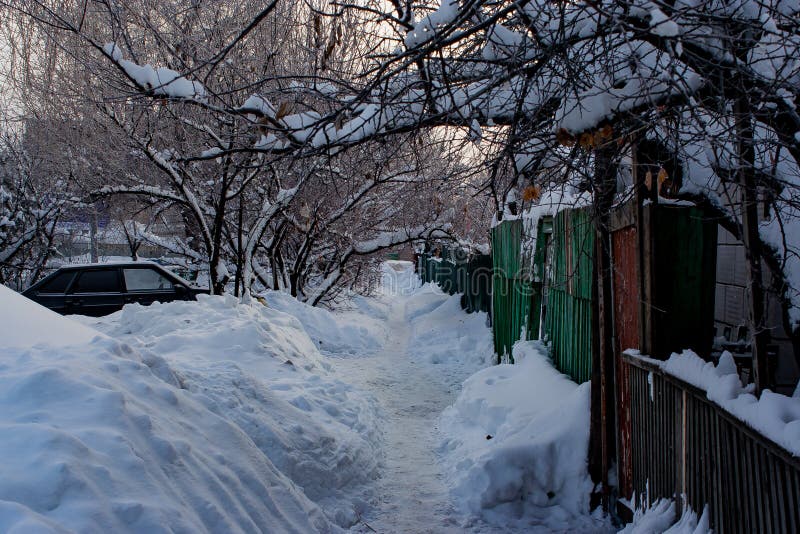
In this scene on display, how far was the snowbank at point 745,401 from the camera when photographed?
220 centimetres

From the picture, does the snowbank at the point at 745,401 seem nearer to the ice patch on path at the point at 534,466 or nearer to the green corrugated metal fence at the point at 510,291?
the ice patch on path at the point at 534,466

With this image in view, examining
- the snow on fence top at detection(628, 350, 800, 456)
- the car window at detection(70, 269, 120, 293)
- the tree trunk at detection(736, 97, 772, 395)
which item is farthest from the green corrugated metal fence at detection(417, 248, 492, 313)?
the tree trunk at detection(736, 97, 772, 395)

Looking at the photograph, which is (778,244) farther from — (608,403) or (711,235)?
(608,403)

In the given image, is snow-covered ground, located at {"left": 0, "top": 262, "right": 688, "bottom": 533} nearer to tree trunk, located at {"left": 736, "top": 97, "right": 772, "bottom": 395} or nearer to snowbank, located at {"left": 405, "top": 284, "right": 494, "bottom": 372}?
snowbank, located at {"left": 405, "top": 284, "right": 494, "bottom": 372}

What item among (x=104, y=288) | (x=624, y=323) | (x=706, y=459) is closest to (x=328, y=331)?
(x=104, y=288)

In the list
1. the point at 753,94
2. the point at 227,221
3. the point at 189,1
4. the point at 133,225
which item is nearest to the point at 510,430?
the point at 753,94

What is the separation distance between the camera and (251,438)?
475cm

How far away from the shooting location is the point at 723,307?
530 cm

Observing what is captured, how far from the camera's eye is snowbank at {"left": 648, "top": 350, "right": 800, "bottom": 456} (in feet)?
7.22

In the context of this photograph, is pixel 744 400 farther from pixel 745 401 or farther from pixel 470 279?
pixel 470 279

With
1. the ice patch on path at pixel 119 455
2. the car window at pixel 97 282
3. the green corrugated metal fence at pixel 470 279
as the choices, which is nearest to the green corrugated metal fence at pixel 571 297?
the ice patch on path at pixel 119 455

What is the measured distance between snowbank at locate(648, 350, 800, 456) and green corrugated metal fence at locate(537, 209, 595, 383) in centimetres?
179

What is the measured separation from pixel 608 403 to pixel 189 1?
352 inches

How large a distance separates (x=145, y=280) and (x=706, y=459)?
1085 centimetres
